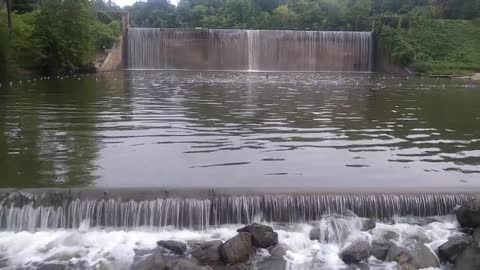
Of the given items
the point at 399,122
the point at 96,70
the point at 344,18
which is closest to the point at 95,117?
the point at 399,122

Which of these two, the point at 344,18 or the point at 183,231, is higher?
the point at 344,18

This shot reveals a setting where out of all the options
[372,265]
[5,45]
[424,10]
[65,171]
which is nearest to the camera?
[372,265]

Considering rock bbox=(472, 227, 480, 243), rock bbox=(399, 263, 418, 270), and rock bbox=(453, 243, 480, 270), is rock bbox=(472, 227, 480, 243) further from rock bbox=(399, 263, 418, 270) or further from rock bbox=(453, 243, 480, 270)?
rock bbox=(399, 263, 418, 270)

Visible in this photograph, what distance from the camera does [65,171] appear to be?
477 inches

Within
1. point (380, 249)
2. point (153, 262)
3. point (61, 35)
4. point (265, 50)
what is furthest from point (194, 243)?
point (265, 50)

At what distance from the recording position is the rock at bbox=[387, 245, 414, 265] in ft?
30.7

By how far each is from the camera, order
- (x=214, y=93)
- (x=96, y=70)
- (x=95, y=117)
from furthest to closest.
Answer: (x=96, y=70) < (x=214, y=93) < (x=95, y=117)

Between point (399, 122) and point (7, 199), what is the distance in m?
14.3

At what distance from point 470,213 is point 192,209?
535 cm

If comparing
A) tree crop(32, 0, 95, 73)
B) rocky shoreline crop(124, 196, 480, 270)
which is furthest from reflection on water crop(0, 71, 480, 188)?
tree crop(32, 0, 95, 73)

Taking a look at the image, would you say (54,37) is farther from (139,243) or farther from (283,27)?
(283,27)

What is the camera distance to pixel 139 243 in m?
9.84

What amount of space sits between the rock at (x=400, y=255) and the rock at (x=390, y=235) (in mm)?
585

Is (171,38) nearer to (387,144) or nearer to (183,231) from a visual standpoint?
(387,144)
